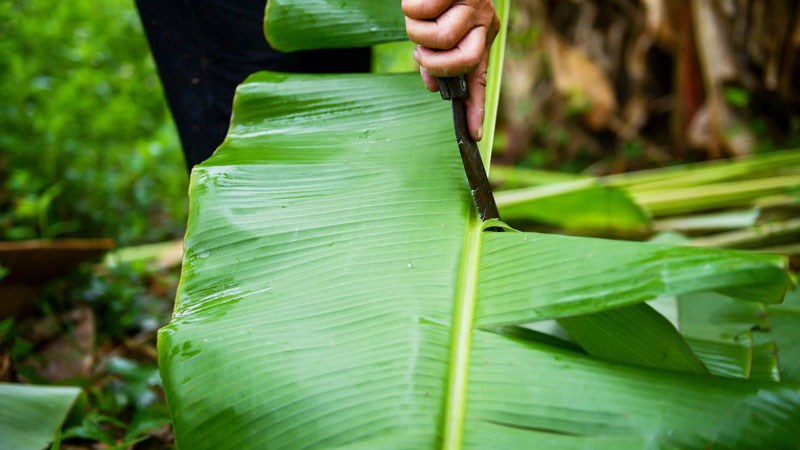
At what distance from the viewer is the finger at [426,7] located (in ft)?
2.32

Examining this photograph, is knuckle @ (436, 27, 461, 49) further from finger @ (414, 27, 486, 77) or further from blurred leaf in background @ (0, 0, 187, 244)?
blurred leaf in background @ (0, 0, 187, 244)

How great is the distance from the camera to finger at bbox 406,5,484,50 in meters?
0.70

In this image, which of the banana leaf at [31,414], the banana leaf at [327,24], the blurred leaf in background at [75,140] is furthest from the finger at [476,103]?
the blurred leaf in background at [75,140]

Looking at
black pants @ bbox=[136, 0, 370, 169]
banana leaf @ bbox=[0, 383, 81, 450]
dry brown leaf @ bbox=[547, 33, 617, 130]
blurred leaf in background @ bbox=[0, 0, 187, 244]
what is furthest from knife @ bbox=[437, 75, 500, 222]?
dry brown leaf @ bbox=[547, 33, 617, 130]

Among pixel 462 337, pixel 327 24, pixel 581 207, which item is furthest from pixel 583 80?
pixel 462 337

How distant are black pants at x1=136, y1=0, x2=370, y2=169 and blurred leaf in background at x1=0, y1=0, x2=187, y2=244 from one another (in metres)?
0.65

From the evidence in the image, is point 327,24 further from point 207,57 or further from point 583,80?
point 583,80

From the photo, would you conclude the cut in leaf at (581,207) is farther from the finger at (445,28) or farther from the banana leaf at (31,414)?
the banana leaf at (31,414)

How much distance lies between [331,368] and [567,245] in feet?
0.88

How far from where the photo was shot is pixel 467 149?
0.76 m

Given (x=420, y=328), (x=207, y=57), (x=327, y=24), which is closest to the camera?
(x=420, y=328)

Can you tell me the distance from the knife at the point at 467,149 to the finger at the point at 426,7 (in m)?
0.07

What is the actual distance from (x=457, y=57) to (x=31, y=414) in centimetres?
71

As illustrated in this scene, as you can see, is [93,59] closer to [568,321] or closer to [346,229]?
[346,229]
